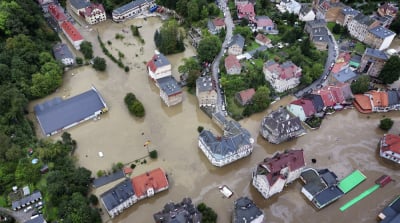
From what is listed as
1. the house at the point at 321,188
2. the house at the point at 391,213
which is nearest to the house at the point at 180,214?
the house at the point at 321,188

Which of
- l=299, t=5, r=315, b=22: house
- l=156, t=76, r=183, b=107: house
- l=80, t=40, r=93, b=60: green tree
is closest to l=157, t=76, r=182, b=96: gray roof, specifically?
l=156, t=76, r=183, b=107: house

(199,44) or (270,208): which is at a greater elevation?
(199,44)

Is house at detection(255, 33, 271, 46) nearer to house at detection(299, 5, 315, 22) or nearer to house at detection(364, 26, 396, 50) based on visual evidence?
house at detection(299, 5, 315, 22)

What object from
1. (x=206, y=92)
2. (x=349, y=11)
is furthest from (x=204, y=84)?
(x=349, y=11)

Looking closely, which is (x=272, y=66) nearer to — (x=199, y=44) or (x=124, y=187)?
(x=199, y=44)

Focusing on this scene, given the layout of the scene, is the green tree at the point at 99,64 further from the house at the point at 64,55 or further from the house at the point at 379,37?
the house at the point at 379,37

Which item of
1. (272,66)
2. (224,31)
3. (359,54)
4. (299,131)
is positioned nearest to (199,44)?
(224,31)

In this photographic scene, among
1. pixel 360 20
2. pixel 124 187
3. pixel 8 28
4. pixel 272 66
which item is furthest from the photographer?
pixel 360 20
